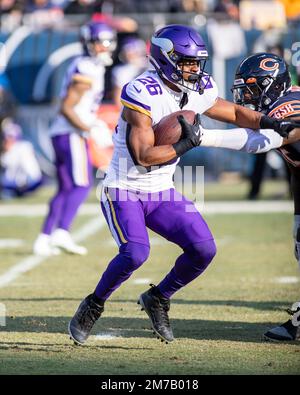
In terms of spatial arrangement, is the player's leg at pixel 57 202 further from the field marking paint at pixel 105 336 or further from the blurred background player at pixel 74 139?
the field marking paint at pixel 105 336

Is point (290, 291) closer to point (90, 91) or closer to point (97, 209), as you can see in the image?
point (90, 91)

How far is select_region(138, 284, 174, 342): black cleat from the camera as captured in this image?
4.94 meters

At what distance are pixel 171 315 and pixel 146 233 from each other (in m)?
1.05

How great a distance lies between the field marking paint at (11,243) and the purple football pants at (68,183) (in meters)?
0.67

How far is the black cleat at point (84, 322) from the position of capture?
4.86 m

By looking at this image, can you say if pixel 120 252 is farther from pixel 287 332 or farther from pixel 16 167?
pixel 16 167

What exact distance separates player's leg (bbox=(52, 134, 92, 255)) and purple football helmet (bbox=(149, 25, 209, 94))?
3.59m

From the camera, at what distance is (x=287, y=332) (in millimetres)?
5008

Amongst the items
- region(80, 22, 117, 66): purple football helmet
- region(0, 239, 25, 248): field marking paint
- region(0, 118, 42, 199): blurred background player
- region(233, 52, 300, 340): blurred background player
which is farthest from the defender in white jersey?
region(0, 118, 42, 199): blurred background player

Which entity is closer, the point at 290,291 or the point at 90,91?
the point at 290,291

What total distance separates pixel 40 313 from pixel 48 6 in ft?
36.6

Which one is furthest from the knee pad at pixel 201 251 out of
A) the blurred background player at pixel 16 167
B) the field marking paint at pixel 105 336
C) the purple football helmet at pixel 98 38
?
the blurred background player at pixel 16 167

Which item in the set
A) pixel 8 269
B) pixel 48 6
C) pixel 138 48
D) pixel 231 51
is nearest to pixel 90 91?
pixel 8 269
